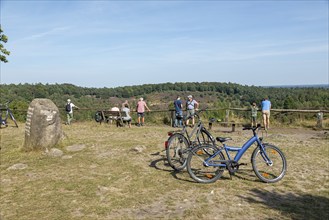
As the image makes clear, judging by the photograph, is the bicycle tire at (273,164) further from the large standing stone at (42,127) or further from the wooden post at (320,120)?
the wooden post at (320,120)

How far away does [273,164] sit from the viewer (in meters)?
6.24

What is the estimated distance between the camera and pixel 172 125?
56.4 ft

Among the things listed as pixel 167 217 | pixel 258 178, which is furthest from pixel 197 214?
pixel 258 178

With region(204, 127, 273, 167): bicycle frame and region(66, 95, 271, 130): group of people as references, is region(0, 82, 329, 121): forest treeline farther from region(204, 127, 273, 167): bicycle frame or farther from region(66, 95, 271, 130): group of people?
region(204, 127, 273, 167): bicycle frame

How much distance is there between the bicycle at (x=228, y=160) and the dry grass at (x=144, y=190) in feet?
0.60

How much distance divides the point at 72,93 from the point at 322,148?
80.5 metres

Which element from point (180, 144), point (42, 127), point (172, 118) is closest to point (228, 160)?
point (180, 144)

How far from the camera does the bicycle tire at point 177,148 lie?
6.83 m

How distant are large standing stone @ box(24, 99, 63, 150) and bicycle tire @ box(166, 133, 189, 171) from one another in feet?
13.6

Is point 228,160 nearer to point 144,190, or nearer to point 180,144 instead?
point 180,144

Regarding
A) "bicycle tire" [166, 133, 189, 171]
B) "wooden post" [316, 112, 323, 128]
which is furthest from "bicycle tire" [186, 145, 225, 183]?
"wooden post" [316, 112, 323, 128]

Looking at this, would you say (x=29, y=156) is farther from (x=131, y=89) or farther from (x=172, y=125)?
(x=131, y=89)

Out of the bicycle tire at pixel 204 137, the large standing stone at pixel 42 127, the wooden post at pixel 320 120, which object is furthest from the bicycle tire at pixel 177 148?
the wooden post at pixel 320 120

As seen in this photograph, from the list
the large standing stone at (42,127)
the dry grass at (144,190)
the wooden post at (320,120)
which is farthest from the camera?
the wooden post at (320,120)
